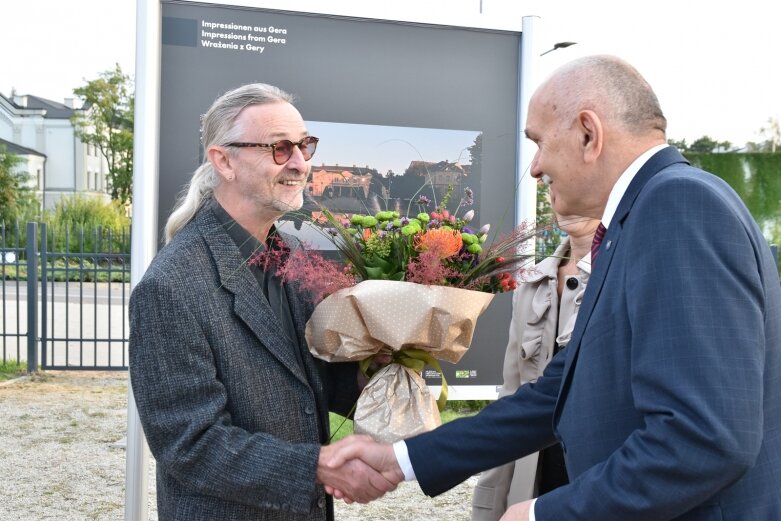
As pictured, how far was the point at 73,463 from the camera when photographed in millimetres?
7902

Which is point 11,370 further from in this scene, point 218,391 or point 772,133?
point 772,133

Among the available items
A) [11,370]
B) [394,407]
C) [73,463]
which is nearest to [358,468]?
[394,407]

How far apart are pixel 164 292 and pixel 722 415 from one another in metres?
1.42

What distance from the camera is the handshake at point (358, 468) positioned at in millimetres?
2281

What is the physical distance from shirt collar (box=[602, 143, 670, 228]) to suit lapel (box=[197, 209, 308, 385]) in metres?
1.03

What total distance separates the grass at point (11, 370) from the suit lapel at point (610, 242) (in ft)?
38.0

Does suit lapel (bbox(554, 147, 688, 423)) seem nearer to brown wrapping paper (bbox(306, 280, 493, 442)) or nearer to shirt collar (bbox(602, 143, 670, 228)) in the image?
shirt collar (bbox(602, 143, 670, 228))

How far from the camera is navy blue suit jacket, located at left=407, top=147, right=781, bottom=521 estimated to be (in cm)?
137

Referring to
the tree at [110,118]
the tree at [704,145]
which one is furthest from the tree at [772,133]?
the tree at [110,118]

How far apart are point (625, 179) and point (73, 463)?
7453mm

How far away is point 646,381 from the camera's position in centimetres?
143

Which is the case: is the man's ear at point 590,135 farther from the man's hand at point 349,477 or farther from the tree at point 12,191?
the tree at point 12,191

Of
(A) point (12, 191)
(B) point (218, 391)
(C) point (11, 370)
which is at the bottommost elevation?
(C) point (11, 370)

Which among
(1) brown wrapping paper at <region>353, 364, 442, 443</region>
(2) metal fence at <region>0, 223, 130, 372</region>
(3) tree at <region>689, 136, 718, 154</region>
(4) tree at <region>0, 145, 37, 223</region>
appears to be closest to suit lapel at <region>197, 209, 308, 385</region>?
(1) brown wrapping paper at <region>353, 364, 442, 443</region>
